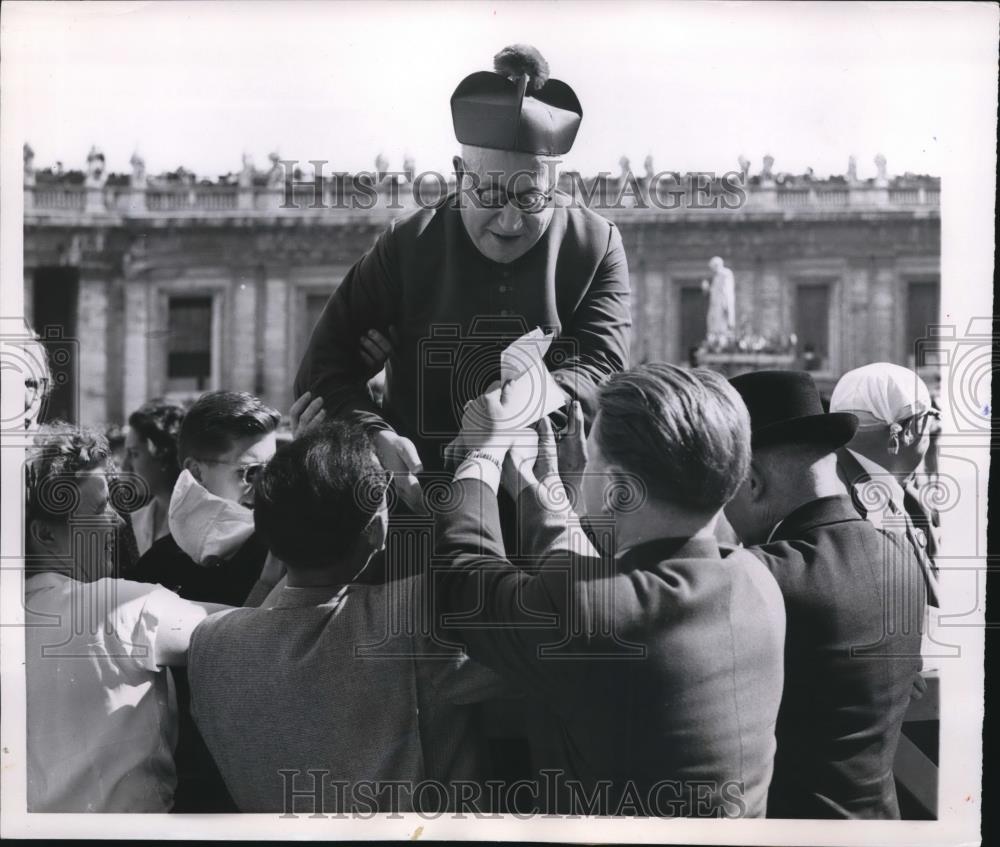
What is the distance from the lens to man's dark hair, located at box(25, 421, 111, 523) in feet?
13.1

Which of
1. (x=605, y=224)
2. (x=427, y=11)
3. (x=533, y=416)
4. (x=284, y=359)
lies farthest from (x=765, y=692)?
(x=427, y=11)

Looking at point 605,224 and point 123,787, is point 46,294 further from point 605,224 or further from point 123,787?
point 605,224

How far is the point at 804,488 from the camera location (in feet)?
12.7

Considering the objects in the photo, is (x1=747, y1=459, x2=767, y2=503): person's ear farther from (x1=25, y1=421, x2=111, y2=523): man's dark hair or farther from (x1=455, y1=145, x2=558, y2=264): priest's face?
(x1=25, y1=421, x2=111, y2=523): man's dark hair

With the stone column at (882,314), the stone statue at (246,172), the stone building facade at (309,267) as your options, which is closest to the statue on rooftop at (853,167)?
the stone building facade at (309,267)

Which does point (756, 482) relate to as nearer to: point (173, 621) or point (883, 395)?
point (883, 395)

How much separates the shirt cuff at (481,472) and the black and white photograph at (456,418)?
0.01m

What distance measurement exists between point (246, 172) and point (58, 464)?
1.31 metres

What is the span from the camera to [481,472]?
12.3ft

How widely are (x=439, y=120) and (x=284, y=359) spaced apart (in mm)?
1063

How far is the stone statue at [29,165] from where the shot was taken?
3.98 m

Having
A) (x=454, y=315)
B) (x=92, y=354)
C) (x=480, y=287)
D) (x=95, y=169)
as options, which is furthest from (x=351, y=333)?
(x=95, y=169)

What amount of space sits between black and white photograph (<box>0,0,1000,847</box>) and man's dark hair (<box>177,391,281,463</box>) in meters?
0.01

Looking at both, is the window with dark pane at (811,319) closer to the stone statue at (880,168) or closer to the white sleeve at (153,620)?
the stone statue at (880,168)
